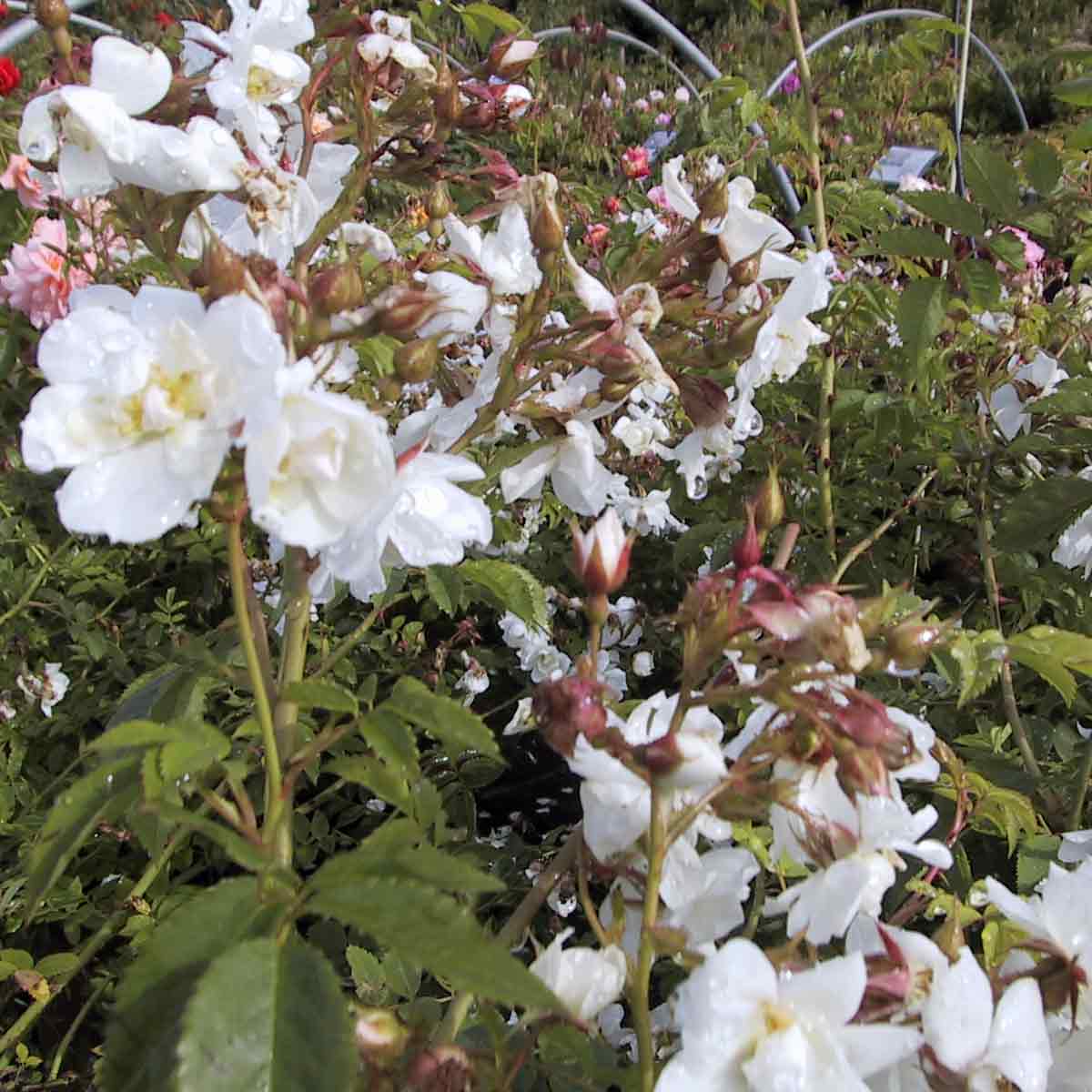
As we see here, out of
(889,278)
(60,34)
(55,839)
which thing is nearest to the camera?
Result: (55,839)

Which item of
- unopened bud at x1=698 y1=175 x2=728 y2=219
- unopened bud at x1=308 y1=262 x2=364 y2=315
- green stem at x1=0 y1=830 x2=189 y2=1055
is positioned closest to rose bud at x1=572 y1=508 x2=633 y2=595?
unopened bud at x1=308 y1=262 x2=364 y2=315

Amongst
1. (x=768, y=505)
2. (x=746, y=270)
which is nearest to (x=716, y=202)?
(x=746, y=270)

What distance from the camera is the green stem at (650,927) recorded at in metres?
0.52

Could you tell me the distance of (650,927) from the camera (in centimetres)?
53

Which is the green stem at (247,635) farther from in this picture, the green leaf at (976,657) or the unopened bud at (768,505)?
the green leaf at (976,657)

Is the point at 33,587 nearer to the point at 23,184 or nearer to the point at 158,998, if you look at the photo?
the point at 23,184

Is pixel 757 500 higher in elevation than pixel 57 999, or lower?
higher

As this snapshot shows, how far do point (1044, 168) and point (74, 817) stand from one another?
1.11 m

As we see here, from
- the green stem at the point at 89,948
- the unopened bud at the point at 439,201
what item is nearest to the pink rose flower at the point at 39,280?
the green stem at the point at 89,948

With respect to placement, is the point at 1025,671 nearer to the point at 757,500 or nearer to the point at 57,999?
the point at 757,500

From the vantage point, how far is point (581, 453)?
82cm

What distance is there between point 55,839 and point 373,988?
1.40 ft

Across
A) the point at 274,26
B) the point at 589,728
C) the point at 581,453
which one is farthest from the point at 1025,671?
the point at 274,26

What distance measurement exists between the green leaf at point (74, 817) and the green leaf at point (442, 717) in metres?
0.14
